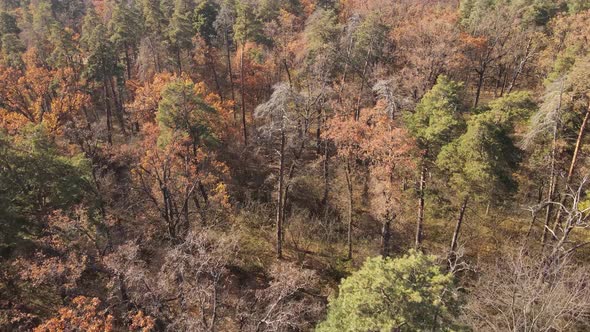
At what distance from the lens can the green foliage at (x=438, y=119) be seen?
2052 centimetres

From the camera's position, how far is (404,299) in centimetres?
1141

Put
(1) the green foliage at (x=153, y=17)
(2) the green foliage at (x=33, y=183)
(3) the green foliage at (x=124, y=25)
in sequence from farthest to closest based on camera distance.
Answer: (1) the green foliage at (x=153, y=17) → (3) the green foliage at (x=124, y=25) → (2) the green foliage at (x=33, y=183)

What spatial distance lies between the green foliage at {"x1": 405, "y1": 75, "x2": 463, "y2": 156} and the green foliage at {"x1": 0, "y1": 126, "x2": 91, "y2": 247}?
19.0 meters

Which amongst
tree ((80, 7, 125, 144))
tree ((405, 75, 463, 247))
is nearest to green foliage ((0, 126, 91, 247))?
tree ((80, 7, 125, 144))

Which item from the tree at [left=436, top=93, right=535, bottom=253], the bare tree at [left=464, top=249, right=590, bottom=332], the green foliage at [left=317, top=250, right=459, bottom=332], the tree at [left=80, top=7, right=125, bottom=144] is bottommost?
the bare tree at [left=464, top=249, right=590, bottom=332]

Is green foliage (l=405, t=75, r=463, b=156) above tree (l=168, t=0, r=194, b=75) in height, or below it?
below

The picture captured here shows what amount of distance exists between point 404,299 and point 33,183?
19136 mm

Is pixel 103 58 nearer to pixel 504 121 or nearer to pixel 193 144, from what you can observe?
pixel 193 144

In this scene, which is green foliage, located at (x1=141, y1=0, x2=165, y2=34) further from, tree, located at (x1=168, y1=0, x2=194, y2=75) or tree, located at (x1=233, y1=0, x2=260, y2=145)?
tree, located at (x1=233, y1=0, x2=260, y2=145)

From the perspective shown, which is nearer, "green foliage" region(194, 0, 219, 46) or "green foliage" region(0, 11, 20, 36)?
"green foliage" region(0, 11, 20, 36)

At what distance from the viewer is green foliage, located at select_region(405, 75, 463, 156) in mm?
20516

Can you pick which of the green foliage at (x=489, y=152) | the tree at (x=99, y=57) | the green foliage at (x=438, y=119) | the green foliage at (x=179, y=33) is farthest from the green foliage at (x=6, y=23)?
the green foliage at (x=489, y=152)

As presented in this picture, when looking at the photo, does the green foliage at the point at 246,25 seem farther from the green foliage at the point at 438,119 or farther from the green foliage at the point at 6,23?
the green foliage at the point at 6,23

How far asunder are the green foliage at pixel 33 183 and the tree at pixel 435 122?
1887 centimetres
